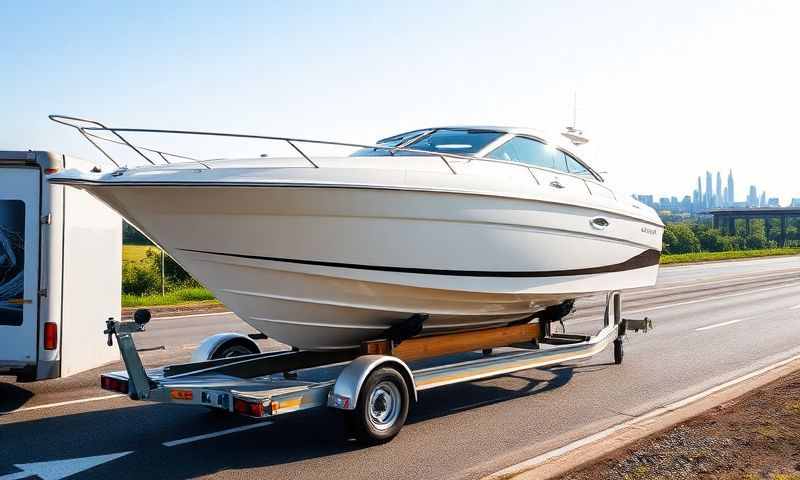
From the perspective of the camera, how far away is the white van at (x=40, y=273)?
6.59 metres

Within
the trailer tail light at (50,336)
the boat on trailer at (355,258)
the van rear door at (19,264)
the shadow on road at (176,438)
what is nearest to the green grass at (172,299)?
the shadow on road at (176,438)

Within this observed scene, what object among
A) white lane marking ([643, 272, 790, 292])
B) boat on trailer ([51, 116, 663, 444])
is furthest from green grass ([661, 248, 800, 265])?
boat on trailer ([51, 116, 663, 444])

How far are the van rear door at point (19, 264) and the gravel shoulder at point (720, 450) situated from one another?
16.0ft

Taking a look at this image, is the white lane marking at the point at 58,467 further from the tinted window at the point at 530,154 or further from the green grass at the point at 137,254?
the green grass at the point at 137,254

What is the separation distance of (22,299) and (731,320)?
12.3m

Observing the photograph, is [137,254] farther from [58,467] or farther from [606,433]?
[606,433]

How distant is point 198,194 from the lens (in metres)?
5.64

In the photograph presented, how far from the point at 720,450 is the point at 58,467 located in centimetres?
491

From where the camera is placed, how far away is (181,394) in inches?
218

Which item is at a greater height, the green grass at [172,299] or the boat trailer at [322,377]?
the boat trailer at [322,377]

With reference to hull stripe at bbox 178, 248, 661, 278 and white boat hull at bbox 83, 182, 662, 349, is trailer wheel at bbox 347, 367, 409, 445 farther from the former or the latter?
hull stripe at bbox 178, 248, 661, 278

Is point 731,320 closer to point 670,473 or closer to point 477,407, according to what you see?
point 477,407

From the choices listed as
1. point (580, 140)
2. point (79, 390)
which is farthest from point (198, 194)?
point (580, 140)

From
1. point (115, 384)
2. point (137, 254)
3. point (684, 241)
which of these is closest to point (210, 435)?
point (115, 384)
